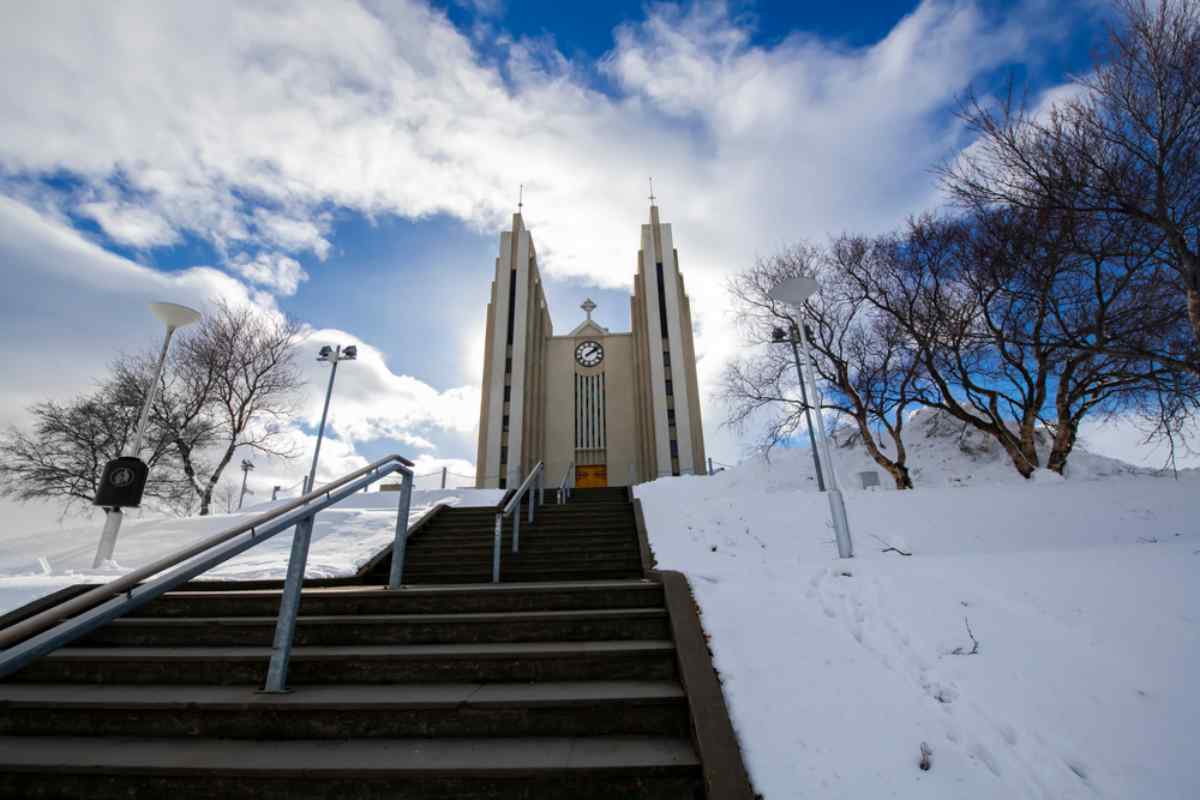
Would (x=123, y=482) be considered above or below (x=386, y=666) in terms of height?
above

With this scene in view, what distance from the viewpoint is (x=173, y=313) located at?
26.9 feet

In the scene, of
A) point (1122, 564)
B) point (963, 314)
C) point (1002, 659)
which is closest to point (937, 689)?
point (1002, 659)

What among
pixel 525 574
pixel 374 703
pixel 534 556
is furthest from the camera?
pixel 534 556

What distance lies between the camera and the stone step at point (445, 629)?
312 cm

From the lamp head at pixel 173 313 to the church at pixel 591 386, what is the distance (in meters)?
13.3

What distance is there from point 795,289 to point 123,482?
11.0 m

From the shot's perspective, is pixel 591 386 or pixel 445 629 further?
pixel 591 386

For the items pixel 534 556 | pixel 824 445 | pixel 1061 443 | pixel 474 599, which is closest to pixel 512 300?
pixel 534 556

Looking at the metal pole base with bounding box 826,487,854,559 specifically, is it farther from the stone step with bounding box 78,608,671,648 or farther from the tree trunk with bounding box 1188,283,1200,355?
the tree trunk with bounding box 1188,283,1200,355

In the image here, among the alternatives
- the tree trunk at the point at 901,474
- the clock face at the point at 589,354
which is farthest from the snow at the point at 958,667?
the clock face at the point at 589,354

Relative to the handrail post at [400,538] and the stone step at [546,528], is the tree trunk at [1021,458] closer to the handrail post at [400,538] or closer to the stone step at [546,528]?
the stone step at [546,528]

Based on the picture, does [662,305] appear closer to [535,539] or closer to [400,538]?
[535,539]

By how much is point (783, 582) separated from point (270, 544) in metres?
7.44

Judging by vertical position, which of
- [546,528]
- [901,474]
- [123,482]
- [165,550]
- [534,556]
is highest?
[901,474]
